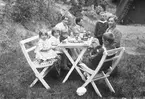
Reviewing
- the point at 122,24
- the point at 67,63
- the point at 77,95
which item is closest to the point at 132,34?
the point at 122,24

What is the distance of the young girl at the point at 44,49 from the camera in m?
5.30

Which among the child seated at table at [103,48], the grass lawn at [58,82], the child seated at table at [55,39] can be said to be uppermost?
the child seated at table at [55,39]

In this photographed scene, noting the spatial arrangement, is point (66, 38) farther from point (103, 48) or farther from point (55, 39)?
point (103, 48)

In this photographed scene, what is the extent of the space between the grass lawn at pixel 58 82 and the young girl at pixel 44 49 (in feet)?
1.84

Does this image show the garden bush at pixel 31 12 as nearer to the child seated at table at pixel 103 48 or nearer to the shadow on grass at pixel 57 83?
the shadow on grass at pixel 57 83

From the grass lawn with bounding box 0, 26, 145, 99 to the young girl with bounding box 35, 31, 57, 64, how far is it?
560 mm

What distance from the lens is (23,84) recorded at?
5441mm

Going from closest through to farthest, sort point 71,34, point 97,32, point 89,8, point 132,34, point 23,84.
Result: 1. point 23,84
2. point 71,34
3. point 97,32
4. point 132,34
5. point 89,8

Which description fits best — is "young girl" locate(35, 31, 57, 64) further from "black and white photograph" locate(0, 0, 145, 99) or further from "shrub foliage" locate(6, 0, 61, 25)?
"shrub foliage" locate(6, 0, 61, 25)

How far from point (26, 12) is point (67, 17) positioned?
3.53m

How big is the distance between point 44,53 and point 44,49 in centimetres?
10

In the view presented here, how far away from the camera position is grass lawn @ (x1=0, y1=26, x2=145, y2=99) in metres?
5.05

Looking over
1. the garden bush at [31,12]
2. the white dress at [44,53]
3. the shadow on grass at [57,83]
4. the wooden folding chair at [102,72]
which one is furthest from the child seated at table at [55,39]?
the garden bush at [31,12]

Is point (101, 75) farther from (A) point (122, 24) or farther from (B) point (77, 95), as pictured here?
(A) point (122, 24)
